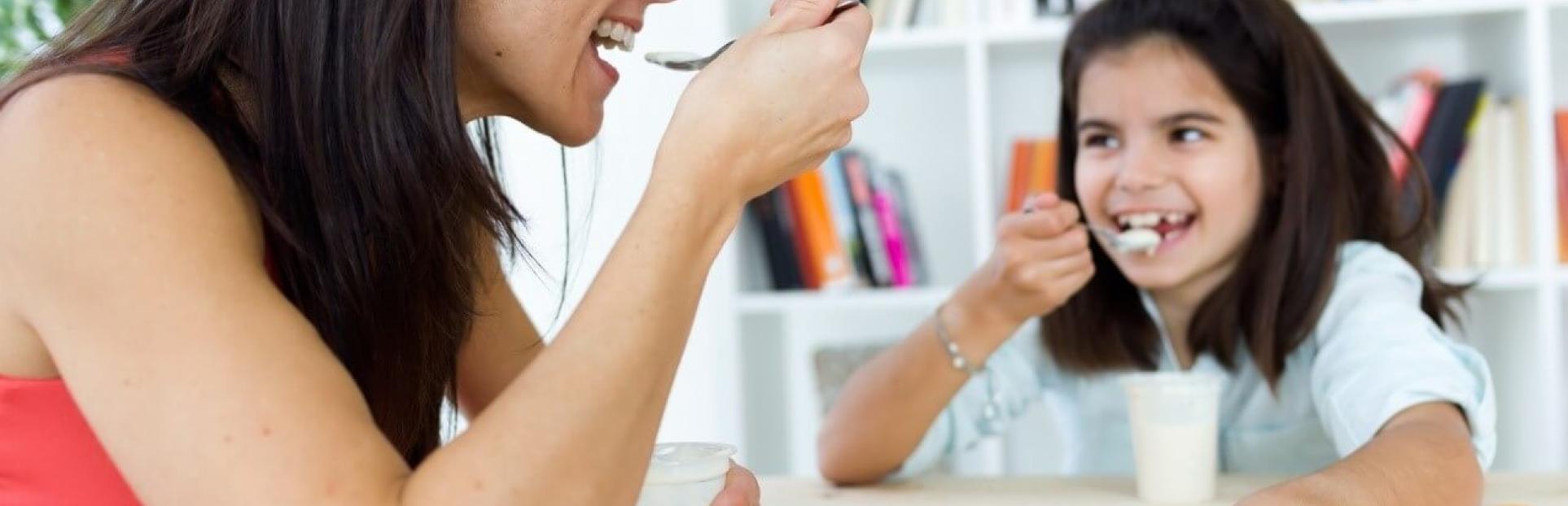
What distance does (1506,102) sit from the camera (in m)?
2.34

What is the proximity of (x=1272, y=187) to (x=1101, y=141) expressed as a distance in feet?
0.67

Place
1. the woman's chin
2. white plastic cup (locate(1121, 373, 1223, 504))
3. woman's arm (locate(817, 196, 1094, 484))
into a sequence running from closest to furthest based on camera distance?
the woman's chin < white plastic cup (locate(1121, 373, 1223, 504)) < woman's arm (locate(817, 196, 1094, 484))

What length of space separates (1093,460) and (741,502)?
2.90ft

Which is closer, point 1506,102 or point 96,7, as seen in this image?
point 96,7

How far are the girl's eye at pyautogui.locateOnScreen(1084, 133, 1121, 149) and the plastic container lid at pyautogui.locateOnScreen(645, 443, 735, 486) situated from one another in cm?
92

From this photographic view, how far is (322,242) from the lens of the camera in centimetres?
91

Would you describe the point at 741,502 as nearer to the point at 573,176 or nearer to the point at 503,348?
the point at 503,348

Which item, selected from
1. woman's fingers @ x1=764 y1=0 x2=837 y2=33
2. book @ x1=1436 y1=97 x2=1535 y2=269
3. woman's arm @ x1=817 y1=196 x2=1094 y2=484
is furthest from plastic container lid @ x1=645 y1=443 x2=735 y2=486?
book @ x1=1436 y1=97 x2=1535 y2=269

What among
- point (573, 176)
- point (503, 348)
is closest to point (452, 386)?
point (503, 348)

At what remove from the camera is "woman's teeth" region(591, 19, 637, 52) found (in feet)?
3.67

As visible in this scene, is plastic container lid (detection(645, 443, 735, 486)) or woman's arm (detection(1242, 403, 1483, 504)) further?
woman's arm (detection(1242, 403, 1483, 504))

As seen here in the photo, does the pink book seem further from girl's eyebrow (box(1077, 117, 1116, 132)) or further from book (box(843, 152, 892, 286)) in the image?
girl's eyebrow (box(1077, 117, 1116, 132))

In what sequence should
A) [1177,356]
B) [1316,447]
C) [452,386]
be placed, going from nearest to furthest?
[452,386] < [1316,447] < [1177,356]

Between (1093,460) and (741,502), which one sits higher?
(741,502)
